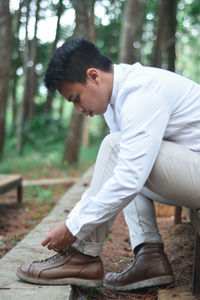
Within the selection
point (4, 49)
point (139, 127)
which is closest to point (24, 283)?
point (139, 127)

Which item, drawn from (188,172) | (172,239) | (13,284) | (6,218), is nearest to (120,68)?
(188,172)

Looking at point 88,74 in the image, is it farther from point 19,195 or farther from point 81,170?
point 81,170

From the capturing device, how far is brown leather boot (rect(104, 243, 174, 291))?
94.4 inches

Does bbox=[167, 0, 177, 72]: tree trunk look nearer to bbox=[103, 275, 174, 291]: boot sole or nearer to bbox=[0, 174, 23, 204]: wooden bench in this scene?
bbox=[0, 174, 23, 204]: wooden bench

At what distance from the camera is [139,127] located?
187cm

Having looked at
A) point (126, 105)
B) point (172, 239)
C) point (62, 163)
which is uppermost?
point (126, 105)

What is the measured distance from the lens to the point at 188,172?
205cm

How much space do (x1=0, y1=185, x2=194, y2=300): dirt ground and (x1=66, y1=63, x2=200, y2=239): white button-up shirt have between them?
1.83 ft

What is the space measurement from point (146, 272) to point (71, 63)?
1335 mm

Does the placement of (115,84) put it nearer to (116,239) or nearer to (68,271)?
(68,271)

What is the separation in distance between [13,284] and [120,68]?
135cm

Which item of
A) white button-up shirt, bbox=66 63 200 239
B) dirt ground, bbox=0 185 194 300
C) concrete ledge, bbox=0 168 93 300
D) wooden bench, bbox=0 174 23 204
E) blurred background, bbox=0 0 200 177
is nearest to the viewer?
white button-up shirt, bbox=66 63 200 239

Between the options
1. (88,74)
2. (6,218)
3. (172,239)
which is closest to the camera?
(88,74)

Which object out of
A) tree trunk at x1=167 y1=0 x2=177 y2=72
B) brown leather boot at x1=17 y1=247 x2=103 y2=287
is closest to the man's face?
brown leather boot at x1=17 y1=247 x2=103 y2=287
